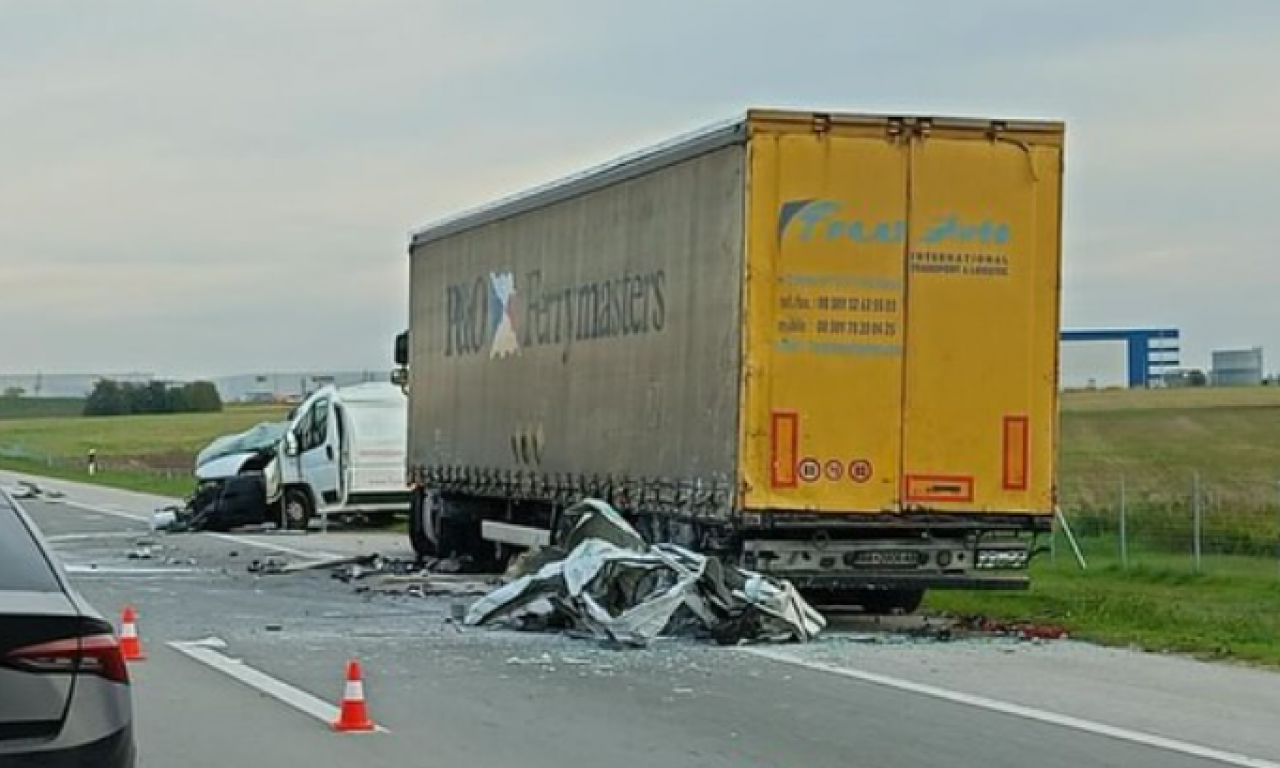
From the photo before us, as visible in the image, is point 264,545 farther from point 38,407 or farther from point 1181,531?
point 38,407

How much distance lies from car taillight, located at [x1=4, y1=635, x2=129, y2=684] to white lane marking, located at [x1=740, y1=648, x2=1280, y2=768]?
228 inches

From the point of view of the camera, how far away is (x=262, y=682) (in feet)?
43.5

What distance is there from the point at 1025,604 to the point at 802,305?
4.50m

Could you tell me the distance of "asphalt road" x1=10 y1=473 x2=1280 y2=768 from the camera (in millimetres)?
10383

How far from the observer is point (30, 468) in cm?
7388

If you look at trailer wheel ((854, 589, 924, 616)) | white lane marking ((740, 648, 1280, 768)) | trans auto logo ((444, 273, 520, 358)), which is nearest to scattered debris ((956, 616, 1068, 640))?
trailer wheel ((854, 589, 924, 616))

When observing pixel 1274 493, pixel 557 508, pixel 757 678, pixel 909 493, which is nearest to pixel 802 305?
pixel 909 493

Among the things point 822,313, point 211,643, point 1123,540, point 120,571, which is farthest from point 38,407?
point 822,313

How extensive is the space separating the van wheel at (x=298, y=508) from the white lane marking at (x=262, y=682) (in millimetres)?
20132

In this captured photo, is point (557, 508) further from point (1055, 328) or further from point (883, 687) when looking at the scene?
point (883, 687)

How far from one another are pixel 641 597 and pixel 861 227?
10.9ft

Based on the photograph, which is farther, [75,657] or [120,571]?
[120,571]

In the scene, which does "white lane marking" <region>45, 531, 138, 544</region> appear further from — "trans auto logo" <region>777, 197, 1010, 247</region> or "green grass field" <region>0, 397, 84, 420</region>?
"green grass field" <region>0, 397, 84, 420</region>

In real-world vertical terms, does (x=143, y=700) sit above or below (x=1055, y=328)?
below
